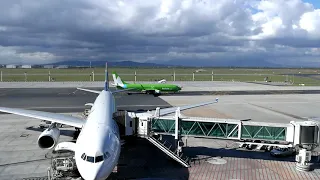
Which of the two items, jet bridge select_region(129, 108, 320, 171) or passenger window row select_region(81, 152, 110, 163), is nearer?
passenger window row select_region(81, 152, 110, 163)

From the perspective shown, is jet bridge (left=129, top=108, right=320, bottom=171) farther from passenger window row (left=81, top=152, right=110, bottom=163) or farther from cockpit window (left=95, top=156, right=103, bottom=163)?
cockpit window (left=95, top=156, right=103, bottom=163)

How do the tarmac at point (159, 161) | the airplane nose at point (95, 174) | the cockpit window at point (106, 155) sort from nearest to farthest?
the airplane nose at point (95, 174) < the cockpit window at point (106, 155) < the tarmac at point (159, 161)

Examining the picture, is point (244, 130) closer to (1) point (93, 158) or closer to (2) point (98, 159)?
(2) point (98, 159)

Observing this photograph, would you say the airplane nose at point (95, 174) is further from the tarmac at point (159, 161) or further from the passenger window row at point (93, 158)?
the tarmac at point (159, 161)

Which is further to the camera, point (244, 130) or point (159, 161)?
point (159, 161)

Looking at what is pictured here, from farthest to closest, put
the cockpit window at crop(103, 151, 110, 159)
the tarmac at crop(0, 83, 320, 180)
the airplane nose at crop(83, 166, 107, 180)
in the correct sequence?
the tarmac at crop(0, 83, 320, 180) → the cockpit window at crop(103, 151, 110, 159) → the airplane nose at crop(83, 166, 107, 180)

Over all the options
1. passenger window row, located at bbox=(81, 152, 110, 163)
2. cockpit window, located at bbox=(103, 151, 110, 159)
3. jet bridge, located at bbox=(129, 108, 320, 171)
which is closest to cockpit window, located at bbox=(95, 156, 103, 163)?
passenger window row, located at bbox=(81, 152, 110, 163)

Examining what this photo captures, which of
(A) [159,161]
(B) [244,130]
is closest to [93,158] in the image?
(A) [159,161]

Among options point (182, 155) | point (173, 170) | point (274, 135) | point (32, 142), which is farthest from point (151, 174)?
point (32, 142)

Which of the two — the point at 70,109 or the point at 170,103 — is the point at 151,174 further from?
the point at 170,103

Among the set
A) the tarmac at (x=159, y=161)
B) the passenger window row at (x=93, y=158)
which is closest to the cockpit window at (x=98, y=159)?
the passenger window row at (x=93, y=158)

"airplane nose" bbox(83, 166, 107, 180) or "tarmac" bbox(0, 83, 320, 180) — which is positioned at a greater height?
"airplane nose" bbox(83, 166, 107, 180)

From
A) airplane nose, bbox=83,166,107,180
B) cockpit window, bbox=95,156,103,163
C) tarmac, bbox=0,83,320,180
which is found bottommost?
tarmac, bbox=0,83,320,180

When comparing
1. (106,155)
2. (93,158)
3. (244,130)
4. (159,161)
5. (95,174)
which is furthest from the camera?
(159,161)
